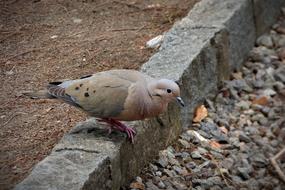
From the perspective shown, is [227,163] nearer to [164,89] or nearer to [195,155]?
[195,155]

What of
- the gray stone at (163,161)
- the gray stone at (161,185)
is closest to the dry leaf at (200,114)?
the gray stone at (163,161)

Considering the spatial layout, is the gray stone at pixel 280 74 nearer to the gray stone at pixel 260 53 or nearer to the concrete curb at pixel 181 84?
the gray stone at pixel 260 53

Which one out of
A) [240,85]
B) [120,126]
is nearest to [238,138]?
[240,85]

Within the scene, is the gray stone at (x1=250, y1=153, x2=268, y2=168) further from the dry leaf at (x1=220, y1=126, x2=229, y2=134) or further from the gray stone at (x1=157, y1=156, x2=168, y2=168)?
the gray stone at (x1=157, y1=156, x2=168, y2=168)

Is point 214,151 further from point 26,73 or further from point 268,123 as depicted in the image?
point 26,73

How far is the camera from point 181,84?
4.59m

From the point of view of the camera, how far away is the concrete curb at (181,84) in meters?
3.44

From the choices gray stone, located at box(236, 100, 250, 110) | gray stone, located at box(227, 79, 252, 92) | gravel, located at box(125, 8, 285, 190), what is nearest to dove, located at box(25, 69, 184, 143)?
gravel, located at box(125, 8, 285, 190)

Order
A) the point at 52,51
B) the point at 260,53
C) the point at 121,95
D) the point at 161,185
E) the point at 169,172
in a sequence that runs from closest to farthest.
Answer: the point at 121,95, the point at 161,185, the point at 169,172, the point at 52,51, the point at 260,53

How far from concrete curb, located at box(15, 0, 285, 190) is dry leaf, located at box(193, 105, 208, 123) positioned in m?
0.06

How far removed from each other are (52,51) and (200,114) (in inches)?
50.4

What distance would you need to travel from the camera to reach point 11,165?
3707 mm

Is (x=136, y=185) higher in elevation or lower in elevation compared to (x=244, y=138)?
higher

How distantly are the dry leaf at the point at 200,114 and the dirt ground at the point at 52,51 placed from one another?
1.94 feet
